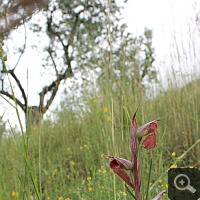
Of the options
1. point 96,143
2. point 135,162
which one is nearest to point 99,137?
point 96,143

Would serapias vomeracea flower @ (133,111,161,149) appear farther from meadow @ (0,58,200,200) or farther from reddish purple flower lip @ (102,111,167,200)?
meadow @ (0,58,200,200)

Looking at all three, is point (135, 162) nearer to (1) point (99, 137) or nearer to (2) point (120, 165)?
(2) point (120, 165)

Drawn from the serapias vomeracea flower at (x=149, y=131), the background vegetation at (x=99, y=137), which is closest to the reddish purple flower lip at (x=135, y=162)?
the serapias vomeracea flower at (x=149, y=131)

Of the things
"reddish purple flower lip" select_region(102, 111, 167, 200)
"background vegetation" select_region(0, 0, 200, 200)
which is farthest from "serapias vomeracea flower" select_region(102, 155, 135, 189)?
"background vegetation" select_region(0, 0, 200, 200)

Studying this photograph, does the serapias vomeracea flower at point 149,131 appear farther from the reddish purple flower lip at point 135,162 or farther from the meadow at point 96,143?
the meadow at point 96,143

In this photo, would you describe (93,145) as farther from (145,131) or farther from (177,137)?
(145,131)

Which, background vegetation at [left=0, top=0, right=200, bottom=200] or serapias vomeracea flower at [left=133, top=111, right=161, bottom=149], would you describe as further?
background vegetation at [left=0, top=0, right=200, bottom=200]

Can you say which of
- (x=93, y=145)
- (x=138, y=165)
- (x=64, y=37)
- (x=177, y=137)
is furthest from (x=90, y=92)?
(x=64, y=37)

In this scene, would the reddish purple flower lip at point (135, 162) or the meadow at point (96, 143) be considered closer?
the reddish purple flower lip at point (135, 162)

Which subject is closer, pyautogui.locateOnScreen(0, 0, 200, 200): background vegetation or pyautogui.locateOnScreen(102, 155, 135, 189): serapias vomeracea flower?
pyautogui.locateOnScreen(102, 155, 135, 189): serapias vomeracea flower

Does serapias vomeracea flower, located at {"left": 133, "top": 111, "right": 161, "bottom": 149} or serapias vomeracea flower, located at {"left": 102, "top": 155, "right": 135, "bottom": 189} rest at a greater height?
serapias vomeracea flower, located at {"left": 133, "top": 111, "right": 161, "bottom": 149}

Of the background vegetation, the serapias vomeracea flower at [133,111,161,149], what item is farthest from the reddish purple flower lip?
the background vegetation

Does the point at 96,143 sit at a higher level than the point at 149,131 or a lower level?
lower

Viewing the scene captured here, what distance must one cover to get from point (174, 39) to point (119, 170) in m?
1.88
